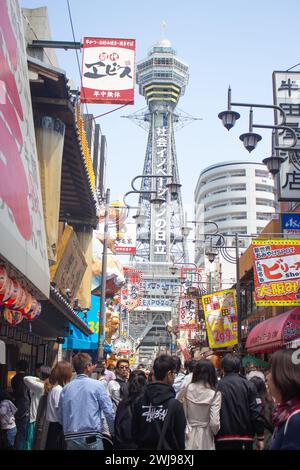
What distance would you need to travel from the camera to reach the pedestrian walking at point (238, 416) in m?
6.20

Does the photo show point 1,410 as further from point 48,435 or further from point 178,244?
point 178,244

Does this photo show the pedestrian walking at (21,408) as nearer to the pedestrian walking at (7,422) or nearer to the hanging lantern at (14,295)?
the pedestrian walking at (7,422)

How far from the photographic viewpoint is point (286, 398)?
314 cm

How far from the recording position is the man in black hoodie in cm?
486

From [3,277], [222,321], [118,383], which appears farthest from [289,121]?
[222,321]

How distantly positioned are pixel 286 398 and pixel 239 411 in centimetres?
340

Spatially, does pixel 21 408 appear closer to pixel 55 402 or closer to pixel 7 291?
pixel 55 402

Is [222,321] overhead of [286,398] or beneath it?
overhead

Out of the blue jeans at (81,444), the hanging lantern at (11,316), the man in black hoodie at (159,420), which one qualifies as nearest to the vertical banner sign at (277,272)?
the hanging lantern at (11,316)

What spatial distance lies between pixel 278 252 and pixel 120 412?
11060mm

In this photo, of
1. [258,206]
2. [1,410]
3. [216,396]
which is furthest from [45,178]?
[258,206]

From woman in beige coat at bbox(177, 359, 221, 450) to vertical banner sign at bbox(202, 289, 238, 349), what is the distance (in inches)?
716

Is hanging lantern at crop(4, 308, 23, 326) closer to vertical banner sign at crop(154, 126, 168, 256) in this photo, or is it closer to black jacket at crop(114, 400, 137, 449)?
black jacket at crop(114, 400, 137, 449)

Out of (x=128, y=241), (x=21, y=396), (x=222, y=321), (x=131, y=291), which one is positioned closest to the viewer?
(x=21, y=396)
